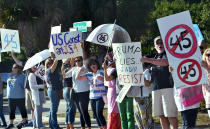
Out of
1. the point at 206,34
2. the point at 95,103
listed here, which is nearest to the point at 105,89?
the point at 95,103

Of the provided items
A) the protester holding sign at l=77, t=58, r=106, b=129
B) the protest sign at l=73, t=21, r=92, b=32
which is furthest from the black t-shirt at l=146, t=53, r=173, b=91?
the protest sign at l=73, t=21, r=92, b=32

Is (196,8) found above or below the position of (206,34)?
above

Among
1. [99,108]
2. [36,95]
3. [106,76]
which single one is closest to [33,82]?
[36,95]

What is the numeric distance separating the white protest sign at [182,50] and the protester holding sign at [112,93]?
7.28 feet

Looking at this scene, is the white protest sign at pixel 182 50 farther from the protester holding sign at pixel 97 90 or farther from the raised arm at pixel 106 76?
the protester holding sign at pixel 97 90

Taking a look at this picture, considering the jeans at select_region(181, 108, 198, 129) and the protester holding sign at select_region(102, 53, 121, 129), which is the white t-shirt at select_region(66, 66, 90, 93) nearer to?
the protester holding sign at select_region(102, 53, 121, 129)

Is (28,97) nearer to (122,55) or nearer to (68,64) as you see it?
(68,64)

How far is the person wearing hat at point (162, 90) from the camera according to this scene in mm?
7266

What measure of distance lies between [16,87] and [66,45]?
2.44 meters

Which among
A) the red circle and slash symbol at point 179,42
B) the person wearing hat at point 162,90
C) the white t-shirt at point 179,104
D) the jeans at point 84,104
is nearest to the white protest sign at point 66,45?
the jeans at point 84,104

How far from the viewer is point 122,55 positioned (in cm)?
807

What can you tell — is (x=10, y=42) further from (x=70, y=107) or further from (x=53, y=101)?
(x=70, y=107)

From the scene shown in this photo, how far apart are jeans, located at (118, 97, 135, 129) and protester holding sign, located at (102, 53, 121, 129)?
1.13ft

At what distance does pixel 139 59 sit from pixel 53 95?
10.8 feet
